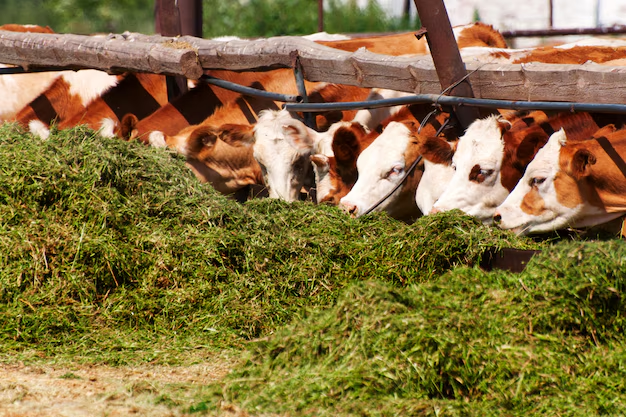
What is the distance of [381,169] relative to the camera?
595 cm

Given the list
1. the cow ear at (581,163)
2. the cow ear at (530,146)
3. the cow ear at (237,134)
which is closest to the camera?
the cow ear at (581,163)

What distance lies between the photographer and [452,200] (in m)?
5.40

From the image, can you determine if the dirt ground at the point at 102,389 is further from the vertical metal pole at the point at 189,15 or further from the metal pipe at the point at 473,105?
the vertical metal pole at the point at 189,15

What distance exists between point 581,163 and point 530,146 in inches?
19.6

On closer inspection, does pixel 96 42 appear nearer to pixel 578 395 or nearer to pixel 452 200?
pixel 452 200

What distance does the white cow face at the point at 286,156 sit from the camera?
6.59m

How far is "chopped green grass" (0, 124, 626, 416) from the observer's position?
10.7ft

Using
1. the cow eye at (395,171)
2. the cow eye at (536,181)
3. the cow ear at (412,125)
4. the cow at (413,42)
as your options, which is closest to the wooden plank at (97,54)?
the cow at (413,42)

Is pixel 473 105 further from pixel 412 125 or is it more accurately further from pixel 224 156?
pixel 224 156

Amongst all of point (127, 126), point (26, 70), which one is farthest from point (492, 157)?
point (26, 70)

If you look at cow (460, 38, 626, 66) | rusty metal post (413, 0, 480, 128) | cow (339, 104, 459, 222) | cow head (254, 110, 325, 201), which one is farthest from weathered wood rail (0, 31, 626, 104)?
cow (460, 38, 626, 66)

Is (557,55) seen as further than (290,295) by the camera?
Yes

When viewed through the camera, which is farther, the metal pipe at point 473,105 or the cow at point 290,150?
the cow at point 290,150

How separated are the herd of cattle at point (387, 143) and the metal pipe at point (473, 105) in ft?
0.56
